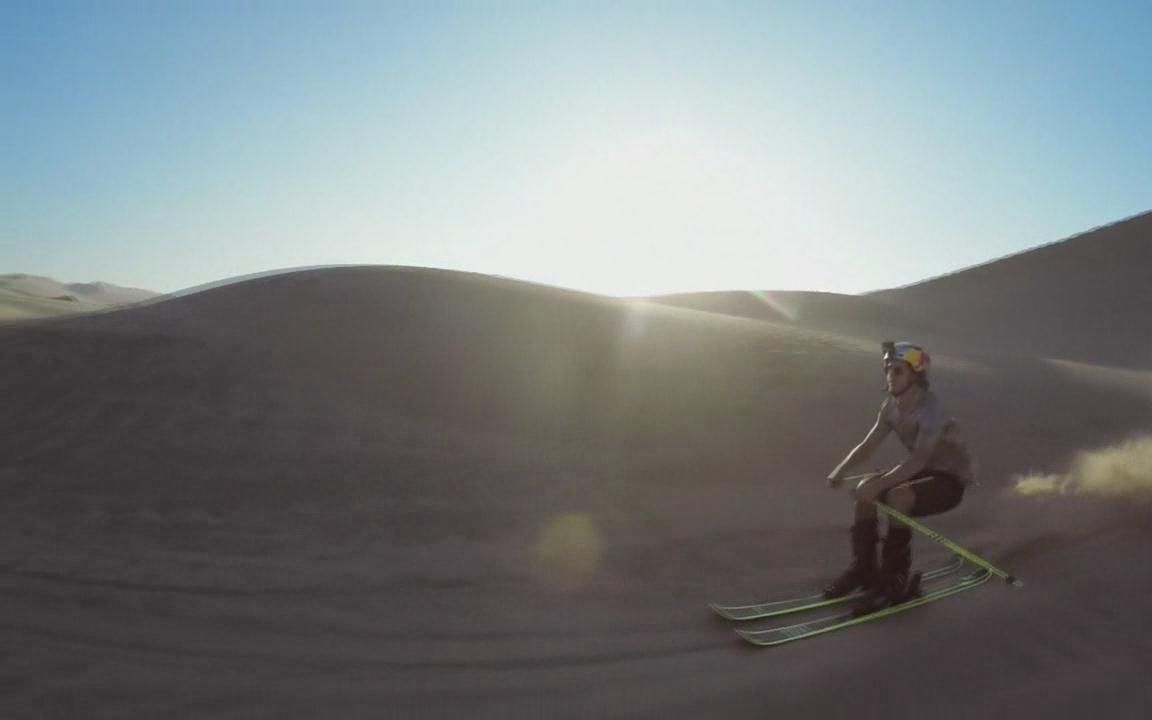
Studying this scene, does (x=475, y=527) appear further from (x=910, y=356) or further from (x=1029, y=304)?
(x=1029, y=304)

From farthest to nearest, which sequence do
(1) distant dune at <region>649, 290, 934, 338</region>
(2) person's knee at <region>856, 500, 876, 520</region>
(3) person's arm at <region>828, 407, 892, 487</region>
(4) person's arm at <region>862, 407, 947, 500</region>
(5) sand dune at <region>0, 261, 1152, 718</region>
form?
(1) distant dune at <region>649, 290, 934, 338</region> < (3) person's arm at <region>828, 407, 892, 487</region> < (2) person's knee at <region>856, 500, 876, 520</region> < (4) person's arm at <region>862, 407, 947, 500</region> < (5) sand dune at <region>0, 261, 1152, 718</region>

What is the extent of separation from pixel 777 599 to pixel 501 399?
6.00 meters

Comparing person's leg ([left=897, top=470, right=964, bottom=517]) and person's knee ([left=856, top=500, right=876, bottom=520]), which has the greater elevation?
Answer: person's leg ([left=897, top=470, right=964, bottom=517])

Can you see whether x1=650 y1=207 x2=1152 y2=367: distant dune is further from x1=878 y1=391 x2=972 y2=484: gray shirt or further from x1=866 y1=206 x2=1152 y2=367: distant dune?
x1=878 y1=391 x2=972 y2=484: gray shirt

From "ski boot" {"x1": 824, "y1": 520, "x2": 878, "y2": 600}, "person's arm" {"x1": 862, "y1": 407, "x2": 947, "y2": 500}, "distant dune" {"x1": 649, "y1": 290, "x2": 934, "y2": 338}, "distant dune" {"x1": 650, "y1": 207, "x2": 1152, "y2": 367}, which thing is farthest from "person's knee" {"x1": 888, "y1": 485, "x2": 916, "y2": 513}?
"distant dune" {"x1": 649, "y1": 290, "x2": 934, "y2": 338}

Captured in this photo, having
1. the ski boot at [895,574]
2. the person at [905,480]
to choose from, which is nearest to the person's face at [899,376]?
the person at [905,480]

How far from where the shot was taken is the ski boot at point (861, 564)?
5.51m

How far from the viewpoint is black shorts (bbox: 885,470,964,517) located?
17.6ft

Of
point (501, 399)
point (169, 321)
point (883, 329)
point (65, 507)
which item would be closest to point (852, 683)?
point (65, 507)

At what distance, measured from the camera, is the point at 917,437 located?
5246mm

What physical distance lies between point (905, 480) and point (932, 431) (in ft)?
1.30

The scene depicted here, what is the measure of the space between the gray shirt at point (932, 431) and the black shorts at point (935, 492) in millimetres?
59

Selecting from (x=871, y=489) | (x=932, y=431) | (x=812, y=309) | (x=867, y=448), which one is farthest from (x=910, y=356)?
(x=812, y=309)

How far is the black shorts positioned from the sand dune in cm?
74
